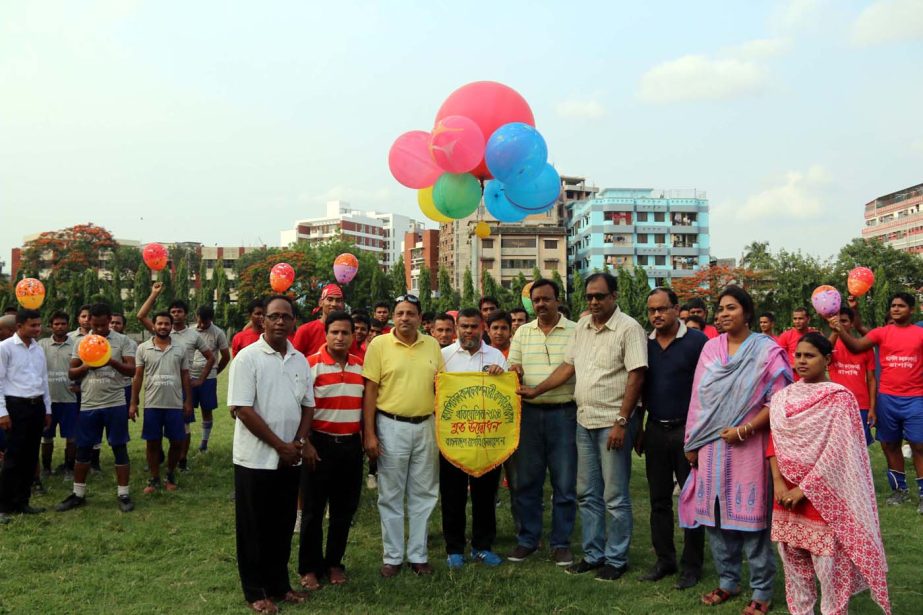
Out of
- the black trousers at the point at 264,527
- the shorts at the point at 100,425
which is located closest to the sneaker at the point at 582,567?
the black trousers at the point at 264,527

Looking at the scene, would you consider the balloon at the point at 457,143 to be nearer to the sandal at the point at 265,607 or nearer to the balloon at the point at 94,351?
the balloon at the point at 94,351

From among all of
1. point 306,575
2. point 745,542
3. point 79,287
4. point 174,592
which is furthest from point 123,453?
point 79,287

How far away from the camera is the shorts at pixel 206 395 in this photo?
9.59m

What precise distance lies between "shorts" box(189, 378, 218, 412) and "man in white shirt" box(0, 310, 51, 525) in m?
2.49

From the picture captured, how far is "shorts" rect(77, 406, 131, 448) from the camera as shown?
7.09m

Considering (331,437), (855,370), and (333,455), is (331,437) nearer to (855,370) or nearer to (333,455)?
(333,455)

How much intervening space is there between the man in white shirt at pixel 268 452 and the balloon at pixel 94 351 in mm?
3262

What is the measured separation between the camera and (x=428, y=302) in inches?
2087

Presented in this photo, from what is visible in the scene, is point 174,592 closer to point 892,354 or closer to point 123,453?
point 123,453

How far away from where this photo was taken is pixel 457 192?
27.4 feet

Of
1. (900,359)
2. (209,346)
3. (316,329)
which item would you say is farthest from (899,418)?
(209,346)

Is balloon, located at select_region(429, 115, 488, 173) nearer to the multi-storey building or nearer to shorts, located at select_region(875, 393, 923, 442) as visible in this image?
shorts, located at select_region(875, 393, 923, 442)

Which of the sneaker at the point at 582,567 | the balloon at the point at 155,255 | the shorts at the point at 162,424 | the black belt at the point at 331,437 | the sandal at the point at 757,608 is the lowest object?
the sneaker at the point at 582,567

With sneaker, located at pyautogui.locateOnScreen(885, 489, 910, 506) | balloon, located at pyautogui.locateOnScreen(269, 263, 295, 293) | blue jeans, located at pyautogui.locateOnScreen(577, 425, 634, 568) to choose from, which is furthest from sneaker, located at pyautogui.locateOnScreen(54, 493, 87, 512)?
sneaker, located at pyautogui.locateOnScreen(885, 489, 910, 506)
